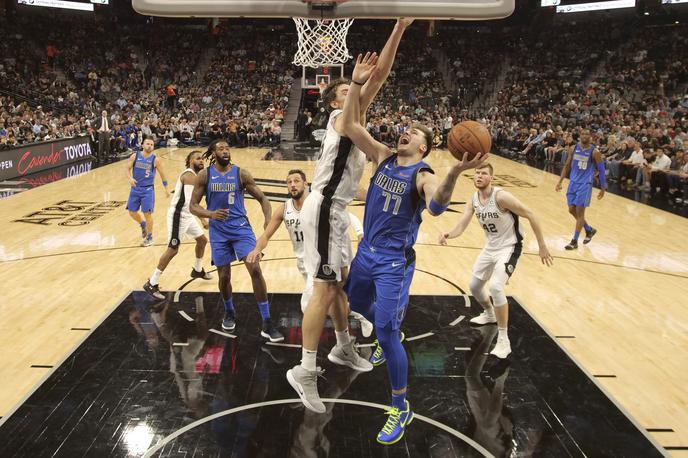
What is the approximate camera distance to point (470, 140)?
338 centimetres

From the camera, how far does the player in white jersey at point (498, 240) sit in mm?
4895

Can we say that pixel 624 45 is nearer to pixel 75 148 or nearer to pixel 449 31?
pixel 449 31

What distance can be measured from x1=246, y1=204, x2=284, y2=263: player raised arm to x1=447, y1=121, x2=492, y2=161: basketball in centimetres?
168

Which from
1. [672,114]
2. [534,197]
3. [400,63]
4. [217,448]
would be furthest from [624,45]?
[217,448]

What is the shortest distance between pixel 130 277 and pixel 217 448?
13.0 ft

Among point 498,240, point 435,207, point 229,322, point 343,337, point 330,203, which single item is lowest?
point 229,322

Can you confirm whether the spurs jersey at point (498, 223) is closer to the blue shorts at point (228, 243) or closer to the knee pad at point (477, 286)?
the knee pad at point (477, 286)

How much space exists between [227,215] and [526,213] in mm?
2601

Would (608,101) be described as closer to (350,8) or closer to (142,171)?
(142,171)

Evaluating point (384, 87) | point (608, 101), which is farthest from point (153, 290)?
point (384, 87)

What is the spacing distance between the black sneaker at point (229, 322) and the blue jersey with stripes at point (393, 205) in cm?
218

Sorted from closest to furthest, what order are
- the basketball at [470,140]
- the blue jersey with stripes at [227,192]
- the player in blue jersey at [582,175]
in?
the basketball at [470,140] → the blue jersey with stripes at [227,192] → the player in blue jersey at [582,175]

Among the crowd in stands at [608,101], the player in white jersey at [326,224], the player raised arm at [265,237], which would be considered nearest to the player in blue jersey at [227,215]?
the player raised arm at [265,237]

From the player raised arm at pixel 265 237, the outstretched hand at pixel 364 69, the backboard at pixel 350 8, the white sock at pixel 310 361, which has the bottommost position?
the white sock at pixel 310 361
